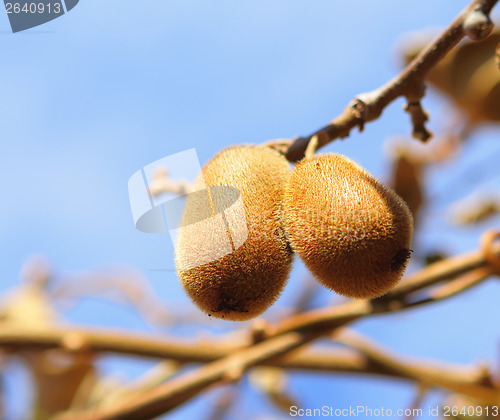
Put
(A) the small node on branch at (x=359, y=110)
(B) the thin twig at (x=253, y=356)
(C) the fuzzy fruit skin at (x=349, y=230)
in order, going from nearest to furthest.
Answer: (C) the fuzzy fruit skin at (x=349, y=230) → (A) the small node on branch at (x=359, y=110) → (B) the thin twig at (x=253, y=356)

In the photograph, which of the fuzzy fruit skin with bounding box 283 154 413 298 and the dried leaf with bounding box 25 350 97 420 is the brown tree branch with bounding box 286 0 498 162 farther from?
the dried leaf with bounding box 25 350 97 420

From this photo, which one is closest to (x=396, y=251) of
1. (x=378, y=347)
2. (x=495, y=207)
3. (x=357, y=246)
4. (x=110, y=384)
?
(x=357, y=246)

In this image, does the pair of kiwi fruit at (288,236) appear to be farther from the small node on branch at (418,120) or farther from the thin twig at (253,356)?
the thin twig at (253,356)

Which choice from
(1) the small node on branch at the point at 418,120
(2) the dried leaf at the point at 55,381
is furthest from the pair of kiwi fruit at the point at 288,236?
(2) the dried leaf at the point at 55,381

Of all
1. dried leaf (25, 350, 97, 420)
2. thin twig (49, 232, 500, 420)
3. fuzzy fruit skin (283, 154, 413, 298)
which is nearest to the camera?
fuzzy fruit skin (283, 154, 413, 298)

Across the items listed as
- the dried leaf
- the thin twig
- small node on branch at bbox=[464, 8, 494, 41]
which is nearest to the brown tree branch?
small node on branch at bbox=[464, 8, 494, 41]

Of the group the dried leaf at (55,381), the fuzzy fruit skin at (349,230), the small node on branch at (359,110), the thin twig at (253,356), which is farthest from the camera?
the dried leaf at (55,381)
